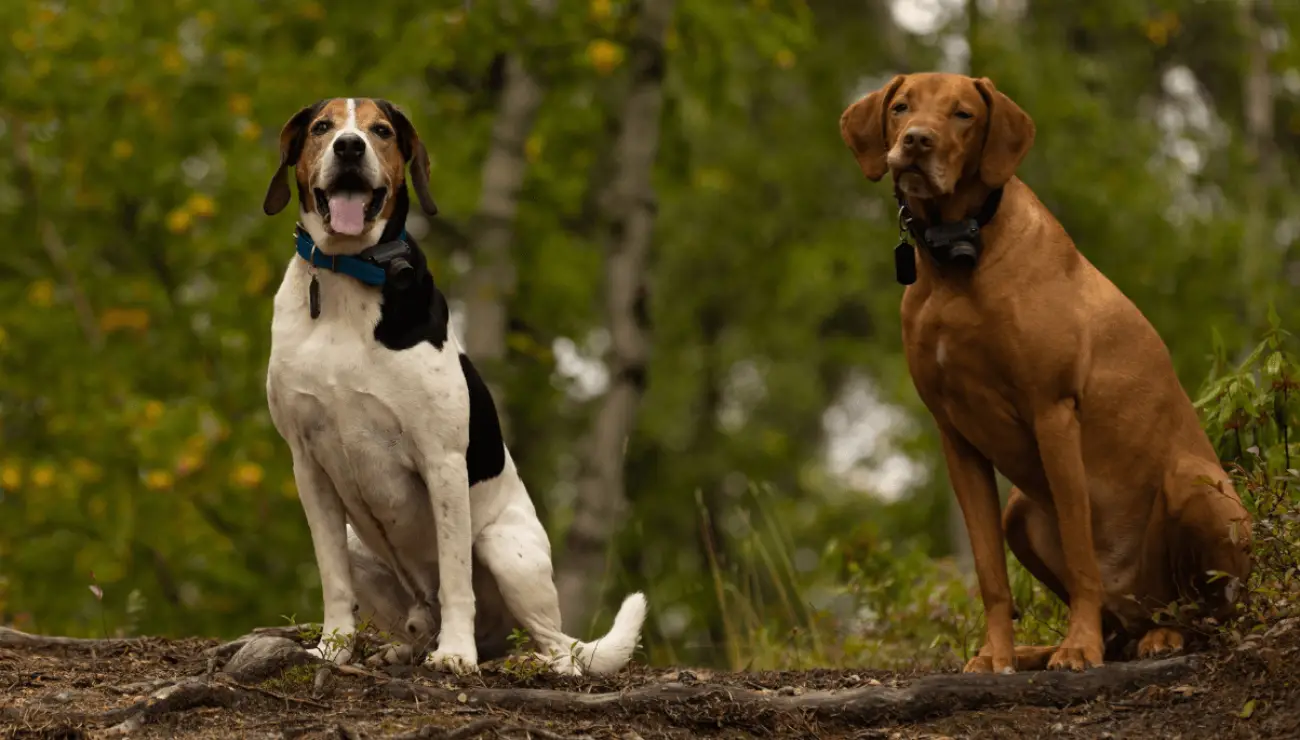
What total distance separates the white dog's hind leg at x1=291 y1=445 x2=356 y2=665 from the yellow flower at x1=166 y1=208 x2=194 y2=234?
20.2 feet

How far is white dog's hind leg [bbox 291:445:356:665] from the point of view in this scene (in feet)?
18.0

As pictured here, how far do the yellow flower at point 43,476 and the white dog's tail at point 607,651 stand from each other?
6.70 metres

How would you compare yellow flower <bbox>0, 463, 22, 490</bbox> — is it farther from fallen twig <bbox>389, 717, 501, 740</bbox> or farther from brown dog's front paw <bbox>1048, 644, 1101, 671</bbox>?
brown dog's front paw <bbox>1048, 644, 1101, 671</bbox>

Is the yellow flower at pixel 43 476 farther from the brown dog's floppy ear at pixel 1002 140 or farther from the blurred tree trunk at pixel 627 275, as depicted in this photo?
the brown dog's floppy ear at pixel 1002 140

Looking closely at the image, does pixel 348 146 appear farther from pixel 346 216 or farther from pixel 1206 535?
pixel 1206 535

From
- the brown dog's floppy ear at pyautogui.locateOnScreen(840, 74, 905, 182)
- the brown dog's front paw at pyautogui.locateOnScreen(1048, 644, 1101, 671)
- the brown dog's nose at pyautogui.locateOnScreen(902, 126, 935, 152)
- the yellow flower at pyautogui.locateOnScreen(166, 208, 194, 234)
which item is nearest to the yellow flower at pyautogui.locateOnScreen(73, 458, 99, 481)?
the yellow flower at pyautogui.locateOnScreen(166, 208, 194, 234)

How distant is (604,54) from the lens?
10586mm

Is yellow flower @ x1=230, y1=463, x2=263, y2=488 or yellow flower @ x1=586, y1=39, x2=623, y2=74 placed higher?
yellow flower @ x1=586, y1=39, x2=623, y2=74

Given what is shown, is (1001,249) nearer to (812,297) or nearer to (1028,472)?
(1028,472)

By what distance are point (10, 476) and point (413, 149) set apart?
265 inches

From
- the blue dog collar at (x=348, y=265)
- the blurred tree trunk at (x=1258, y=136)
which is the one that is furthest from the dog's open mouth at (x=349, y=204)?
the blurred tree trunk at (x=1258, y=136)

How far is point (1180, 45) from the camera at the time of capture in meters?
20.8

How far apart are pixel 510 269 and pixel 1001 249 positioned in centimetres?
615

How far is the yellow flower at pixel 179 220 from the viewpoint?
11172 mm
